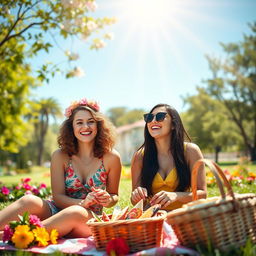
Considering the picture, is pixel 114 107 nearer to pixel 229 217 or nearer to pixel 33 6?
pixel 33 6

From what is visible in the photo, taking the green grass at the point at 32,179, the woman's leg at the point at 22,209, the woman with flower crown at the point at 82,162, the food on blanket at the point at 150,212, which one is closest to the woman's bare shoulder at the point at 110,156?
the woman with flower crown at the point at 82,162

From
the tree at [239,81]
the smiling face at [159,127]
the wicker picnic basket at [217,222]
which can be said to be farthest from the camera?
the tree at [239,81]

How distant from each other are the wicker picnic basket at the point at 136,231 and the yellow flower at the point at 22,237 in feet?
2.20

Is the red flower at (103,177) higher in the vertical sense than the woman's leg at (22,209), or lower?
higher

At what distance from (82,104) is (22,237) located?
2059 mm

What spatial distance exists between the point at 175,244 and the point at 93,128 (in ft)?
6.66

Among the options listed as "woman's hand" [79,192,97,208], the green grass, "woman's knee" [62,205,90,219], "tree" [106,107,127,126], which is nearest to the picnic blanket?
"woman's knee" [62,205,90,219]

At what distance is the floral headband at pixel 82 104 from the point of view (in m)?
4.57

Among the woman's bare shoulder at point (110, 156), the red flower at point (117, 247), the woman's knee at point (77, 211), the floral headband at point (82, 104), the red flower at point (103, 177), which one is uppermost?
the floral headband at point (82, 104)

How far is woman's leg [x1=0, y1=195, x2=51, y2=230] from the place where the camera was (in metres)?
3.56

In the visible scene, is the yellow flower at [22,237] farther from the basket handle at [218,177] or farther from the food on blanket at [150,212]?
the basket handle at [218,177]

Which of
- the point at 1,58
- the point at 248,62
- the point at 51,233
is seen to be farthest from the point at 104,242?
the point at 248,62

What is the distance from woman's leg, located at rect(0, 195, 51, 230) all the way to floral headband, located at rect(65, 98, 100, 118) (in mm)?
Answer: 1390

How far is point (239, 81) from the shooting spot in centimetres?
3338
